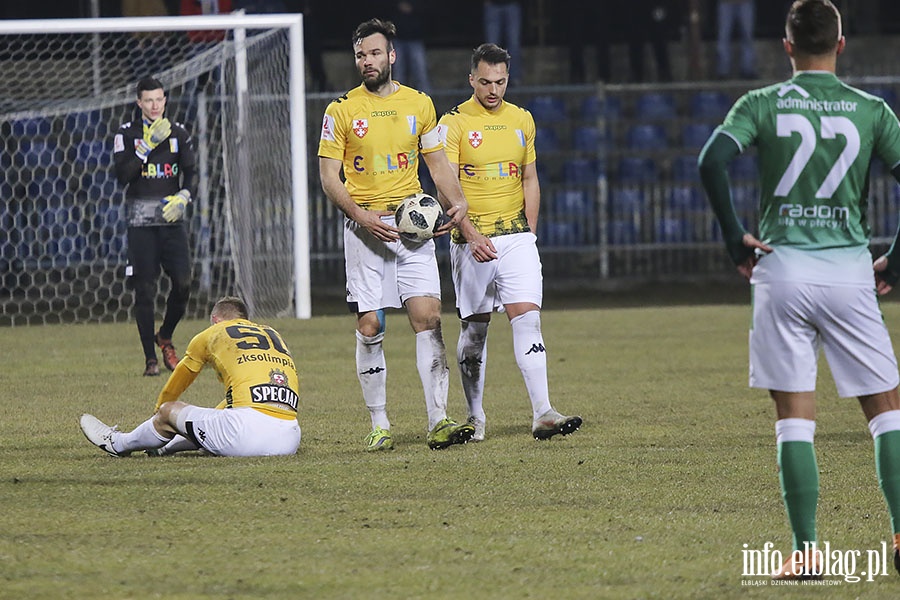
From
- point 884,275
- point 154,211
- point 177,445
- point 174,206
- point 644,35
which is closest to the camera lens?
point 884,275

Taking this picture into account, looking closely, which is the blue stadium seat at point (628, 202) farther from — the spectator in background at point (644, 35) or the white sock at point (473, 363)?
the white sock at point (473, 363)

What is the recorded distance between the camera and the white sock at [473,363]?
7.84 metres

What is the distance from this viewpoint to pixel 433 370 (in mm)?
7469

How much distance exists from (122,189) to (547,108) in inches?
271

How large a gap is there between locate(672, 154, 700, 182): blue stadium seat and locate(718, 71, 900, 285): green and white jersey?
15.8 meters

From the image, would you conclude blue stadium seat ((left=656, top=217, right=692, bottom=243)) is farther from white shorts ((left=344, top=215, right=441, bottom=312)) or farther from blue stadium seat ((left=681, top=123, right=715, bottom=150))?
white shorts ((left=344, top=215, right=441, bottom=312))

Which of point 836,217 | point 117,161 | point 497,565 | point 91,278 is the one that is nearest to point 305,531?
point 497,565

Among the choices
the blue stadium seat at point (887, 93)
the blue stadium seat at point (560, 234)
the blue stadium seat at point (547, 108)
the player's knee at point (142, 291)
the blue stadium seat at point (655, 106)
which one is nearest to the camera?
the player's knee at point (142, 291)

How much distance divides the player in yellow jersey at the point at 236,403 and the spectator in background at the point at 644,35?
14967mm

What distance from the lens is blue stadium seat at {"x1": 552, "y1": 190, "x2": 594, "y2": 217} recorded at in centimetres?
1964

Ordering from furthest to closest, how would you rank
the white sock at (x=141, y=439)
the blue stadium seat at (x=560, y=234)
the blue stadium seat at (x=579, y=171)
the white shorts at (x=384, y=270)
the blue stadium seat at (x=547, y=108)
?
the blue stadium seat at (x=547, y=108) < the blue stadium seat at (x=579, y=171) < the blue stadium seat at (x=560, y=234) < the white shorts at (x=384, y=270) < the white sock at (x=141, y=439)

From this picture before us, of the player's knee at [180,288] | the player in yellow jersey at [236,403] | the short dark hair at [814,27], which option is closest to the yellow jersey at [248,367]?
the player in yellow jersey at [236,403]

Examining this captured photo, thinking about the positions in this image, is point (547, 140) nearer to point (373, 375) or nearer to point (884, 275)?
point (373, 375)

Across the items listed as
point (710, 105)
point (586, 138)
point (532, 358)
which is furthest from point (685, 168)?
point (532, 358)
